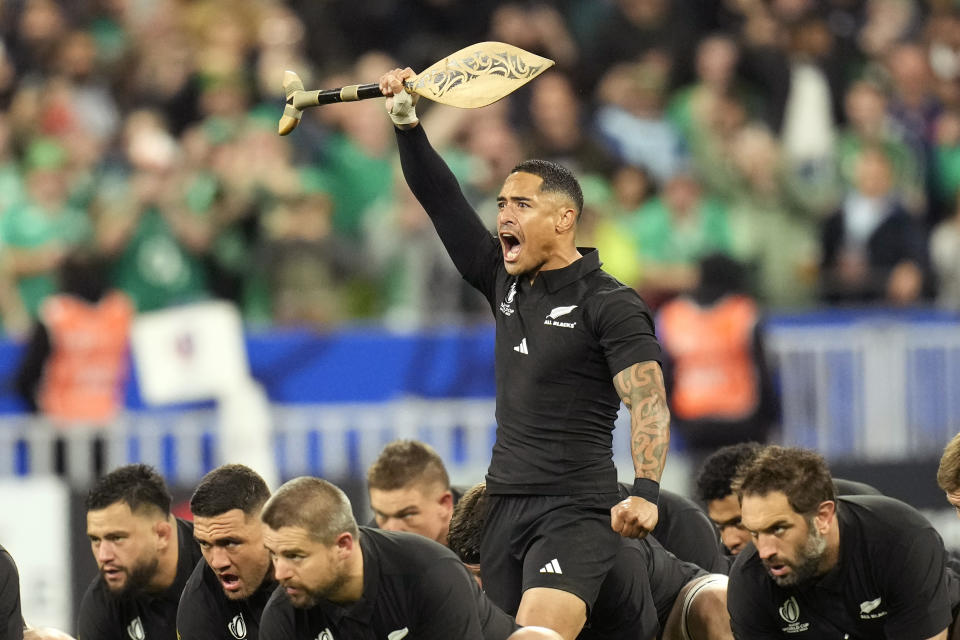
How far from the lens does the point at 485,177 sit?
520 inches

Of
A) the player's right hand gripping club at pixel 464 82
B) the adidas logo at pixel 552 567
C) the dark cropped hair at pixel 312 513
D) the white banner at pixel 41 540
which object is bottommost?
the white banner at pixel 41 540

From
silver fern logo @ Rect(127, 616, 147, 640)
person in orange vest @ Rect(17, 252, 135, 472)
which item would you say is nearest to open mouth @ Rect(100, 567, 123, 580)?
silver fern logo @ Rect(127, 616, 147, 640)

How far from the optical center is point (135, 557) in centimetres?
793

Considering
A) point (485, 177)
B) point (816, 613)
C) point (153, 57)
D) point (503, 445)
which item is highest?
point (153, 57)

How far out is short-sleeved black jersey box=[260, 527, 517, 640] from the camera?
260 inches

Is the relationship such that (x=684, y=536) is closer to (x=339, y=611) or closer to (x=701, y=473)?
(x=701, y=473)

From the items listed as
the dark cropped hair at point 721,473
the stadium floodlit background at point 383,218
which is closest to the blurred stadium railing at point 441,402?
the stadium floodlit background at point 383,218

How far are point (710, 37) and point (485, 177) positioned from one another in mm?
2983

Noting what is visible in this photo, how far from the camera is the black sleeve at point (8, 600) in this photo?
7461mm

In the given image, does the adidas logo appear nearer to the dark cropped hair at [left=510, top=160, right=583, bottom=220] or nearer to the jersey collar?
the jersey collar

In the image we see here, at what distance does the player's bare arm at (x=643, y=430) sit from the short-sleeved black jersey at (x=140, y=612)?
2.20 metres

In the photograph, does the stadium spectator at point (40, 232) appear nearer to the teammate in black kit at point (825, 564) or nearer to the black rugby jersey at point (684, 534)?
the black rugby jersey at point (684, 534)

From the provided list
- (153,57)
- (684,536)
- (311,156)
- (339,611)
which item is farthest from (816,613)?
(153,57)

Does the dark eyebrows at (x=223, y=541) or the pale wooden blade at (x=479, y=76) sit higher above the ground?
the pale wooden blade at (x=479, y=76)
